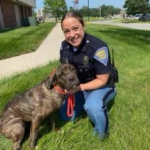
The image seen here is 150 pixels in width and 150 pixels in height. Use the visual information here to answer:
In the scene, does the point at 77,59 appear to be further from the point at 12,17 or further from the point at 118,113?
the point at 12,17

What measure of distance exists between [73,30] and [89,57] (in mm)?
408

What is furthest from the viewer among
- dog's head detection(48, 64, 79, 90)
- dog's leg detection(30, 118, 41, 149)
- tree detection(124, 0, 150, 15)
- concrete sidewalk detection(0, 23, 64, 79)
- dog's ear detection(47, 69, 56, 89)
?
tree detection(124, 0, 150, 15)

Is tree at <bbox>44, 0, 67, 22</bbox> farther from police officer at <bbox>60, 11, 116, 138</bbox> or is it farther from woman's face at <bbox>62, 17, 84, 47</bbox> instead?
woman's face at <bbox>62, 17, 84, 47</bbox>

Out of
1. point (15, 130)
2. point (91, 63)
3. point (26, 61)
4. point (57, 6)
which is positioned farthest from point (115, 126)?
point (57, 6)

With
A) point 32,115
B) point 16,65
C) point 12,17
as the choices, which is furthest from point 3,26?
point 32,115

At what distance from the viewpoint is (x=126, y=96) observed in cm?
438

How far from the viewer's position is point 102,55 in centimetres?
294

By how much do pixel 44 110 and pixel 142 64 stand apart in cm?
453

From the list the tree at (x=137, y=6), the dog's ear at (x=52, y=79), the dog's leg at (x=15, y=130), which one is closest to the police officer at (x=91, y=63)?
the dog's ear at (x=52, y=79)

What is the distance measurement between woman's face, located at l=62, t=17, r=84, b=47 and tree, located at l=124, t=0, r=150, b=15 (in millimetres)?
64249

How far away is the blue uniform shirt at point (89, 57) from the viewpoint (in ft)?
9.70

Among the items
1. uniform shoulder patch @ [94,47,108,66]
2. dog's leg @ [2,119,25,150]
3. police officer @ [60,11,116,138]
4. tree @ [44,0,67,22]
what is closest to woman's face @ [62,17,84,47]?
police officer @ [60,11,116,138]

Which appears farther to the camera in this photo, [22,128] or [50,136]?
[50,136]

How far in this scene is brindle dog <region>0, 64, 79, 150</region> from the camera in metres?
2.85
